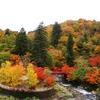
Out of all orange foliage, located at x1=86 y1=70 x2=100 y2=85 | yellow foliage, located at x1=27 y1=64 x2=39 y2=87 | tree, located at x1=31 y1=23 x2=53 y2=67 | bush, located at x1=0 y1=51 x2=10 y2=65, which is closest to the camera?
yellow foliage, located at x1=27 y1=64 x2=39 y2=87

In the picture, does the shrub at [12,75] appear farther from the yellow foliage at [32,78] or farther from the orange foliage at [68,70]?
the orange foliage at [68,70]

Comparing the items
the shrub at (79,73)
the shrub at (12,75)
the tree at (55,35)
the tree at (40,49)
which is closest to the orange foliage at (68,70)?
the shrub at (79,73)

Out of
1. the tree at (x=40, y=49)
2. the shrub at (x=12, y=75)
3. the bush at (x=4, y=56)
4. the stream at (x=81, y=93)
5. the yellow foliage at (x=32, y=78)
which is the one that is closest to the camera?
the yellow foliage at (x=32, y=78)

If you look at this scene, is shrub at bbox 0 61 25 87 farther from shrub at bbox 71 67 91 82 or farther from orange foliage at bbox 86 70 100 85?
shrub at bbox 71 67 91 82

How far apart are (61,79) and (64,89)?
10016 mm

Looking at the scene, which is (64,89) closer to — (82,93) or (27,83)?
(82,93)

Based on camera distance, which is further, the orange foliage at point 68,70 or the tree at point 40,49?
the tree at point 40,49

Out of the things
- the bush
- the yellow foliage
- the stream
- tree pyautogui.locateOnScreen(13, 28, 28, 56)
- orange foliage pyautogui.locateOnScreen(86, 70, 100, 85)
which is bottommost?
the stream

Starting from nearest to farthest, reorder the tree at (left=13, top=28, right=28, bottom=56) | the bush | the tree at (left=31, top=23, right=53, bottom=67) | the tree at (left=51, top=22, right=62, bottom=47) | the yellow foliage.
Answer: the yellow foliage
the bush
the tree at (left=31, top=23, right=53, bottom=67)
the tree at (left=13, top=28, right=28, bottom=56)
the tree at (left=51, top=22, right=62, bottom=47)

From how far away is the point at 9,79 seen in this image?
4288 cm

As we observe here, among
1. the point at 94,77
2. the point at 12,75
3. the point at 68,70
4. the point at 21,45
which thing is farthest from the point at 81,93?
the point at 21,45

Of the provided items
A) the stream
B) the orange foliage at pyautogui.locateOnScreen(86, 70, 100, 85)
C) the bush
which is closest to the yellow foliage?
the stream

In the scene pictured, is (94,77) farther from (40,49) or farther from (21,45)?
(21,45)

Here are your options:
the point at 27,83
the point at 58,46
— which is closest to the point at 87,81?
the point at 27,83
